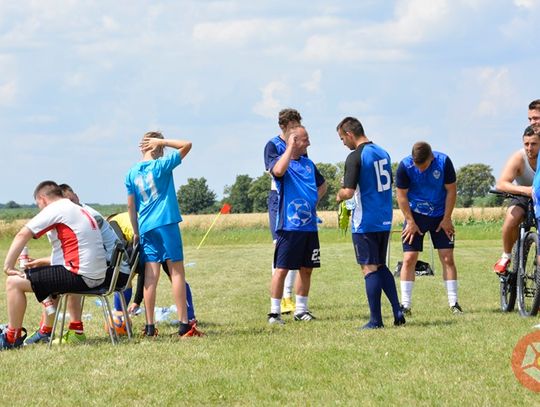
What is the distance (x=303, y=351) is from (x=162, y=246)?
2.07 meters

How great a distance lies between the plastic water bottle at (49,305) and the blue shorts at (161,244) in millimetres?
1084

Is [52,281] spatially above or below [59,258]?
below

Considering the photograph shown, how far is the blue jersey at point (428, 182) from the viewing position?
10.7 m

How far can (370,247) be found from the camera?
9.62m

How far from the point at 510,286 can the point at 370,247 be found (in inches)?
77.7

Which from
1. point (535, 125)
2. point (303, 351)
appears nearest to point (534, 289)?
point (535, 125)

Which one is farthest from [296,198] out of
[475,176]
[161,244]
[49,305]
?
[475,176]

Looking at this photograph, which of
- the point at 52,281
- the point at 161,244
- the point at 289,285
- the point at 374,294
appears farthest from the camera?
the point at 289,285

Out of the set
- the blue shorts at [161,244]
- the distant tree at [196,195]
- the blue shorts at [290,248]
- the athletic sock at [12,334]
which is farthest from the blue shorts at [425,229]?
the distant tree at [196,195]

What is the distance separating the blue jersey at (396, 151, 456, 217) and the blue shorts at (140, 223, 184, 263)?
2716 mm

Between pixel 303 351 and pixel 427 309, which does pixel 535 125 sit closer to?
pixel 427 309

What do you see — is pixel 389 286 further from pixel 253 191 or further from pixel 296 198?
pixel 253 191

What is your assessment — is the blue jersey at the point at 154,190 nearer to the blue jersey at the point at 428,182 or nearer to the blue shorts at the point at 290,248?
the blue shorts at the point at 290,248

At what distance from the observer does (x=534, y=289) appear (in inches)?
403
